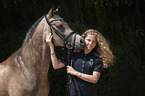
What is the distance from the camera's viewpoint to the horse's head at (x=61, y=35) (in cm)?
214

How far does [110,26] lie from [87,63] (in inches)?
130

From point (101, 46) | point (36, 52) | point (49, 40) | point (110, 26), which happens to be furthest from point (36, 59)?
point (110, 26)

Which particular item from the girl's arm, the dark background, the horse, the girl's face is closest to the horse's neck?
the horse

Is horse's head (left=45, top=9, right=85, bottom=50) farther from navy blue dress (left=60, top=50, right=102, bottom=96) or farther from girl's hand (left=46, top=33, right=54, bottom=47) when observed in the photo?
navy blue dress (left=60, top=50, right=102, bottom=96)

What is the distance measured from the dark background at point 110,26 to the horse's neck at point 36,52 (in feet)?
7.59

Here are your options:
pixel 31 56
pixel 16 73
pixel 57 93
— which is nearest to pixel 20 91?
pixel 16 73

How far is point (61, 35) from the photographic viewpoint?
218cm

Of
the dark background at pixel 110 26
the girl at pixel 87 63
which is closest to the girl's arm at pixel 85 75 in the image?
the girl at pixel 87 63

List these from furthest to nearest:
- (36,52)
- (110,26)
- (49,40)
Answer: (110,26)
(36,52)
(49,40)

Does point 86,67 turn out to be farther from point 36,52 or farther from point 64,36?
point 36,52

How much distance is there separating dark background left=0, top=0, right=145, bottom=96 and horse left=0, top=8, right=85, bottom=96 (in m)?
2.28

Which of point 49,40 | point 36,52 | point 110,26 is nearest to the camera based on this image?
point 49,40

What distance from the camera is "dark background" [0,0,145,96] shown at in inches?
182

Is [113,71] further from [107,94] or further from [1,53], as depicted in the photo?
[1,53]
